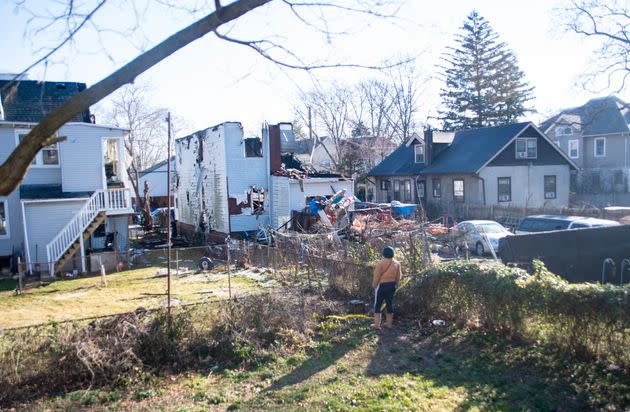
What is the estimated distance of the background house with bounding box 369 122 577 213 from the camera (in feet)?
109

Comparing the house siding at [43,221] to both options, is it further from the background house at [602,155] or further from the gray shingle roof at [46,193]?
the background house at [602,155]

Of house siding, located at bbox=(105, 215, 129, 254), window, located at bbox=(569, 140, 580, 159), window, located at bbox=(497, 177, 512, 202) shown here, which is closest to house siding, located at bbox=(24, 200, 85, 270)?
house siding, located at bbox=(105, 215, 129, 254)

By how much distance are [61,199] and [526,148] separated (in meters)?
27.7

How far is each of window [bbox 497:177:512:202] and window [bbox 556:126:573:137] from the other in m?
16.6

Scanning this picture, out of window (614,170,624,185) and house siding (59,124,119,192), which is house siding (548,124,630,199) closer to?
window (614,170,624,185)

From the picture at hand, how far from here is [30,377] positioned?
7.29 m

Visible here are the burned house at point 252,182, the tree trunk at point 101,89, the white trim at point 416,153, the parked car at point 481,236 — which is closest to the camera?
the tree trunk at point 101,89

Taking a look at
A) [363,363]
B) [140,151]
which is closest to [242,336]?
[363,363]

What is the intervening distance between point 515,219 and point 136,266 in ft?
63.4

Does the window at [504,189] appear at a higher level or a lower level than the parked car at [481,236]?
higher

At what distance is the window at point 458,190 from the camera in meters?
34.4

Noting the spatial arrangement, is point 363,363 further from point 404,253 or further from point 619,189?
point 619,189

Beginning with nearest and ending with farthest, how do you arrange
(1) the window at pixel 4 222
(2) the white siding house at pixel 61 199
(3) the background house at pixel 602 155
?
(2) the white siding house at pixel 61 199, (1) the window at pixel 4 222, (3) the background house at pixel 602 155

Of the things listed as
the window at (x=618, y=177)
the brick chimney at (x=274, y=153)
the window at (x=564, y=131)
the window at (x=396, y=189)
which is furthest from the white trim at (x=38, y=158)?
the window at (x=618, y=177)
